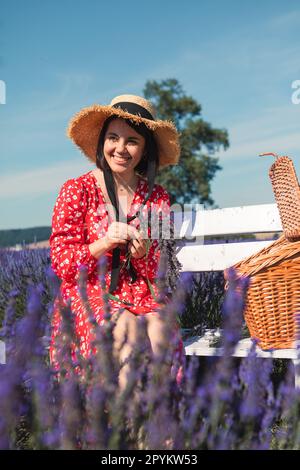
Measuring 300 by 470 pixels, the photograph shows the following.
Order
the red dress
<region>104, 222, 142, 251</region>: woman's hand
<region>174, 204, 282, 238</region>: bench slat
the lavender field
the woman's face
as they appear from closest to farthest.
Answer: the lavender field, <region>104, 222, 142, 251</region>: woman's hand, the red dress, the woman's face, <region>174, 204, 282, 238</region>: bench slat

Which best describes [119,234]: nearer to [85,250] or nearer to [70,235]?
[85,250]

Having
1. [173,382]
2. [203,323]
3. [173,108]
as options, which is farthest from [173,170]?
[173,382]

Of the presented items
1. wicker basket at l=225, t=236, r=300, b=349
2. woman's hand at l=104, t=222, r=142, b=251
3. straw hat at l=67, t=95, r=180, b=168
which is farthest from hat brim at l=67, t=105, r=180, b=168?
wicker basket at l=225, t=236, r=300, b=349

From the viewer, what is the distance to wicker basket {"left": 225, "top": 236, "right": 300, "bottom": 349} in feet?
8.80

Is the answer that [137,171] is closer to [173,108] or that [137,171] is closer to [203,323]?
[203,323]

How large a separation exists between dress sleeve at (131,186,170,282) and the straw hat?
26 centimetres

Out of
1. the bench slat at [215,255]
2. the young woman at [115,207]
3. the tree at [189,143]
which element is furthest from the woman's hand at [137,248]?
the tree at [189,143]

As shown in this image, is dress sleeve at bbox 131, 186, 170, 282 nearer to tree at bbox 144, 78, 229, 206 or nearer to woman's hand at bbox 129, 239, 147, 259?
woman's hand at bbox 129, 239, 147, 259

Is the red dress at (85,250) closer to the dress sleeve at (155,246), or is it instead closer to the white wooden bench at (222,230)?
the dress sleeve at (155,246)

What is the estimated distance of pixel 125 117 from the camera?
9.73 feet

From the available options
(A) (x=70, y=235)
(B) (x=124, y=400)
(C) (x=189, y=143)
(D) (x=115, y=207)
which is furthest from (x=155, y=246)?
(C) (x=189, y=143)

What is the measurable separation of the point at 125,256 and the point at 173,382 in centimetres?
144

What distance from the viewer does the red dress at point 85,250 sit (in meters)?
2.77
